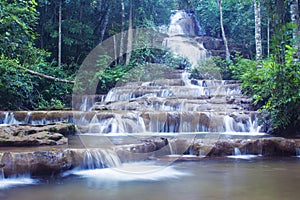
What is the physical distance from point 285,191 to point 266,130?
4278mm

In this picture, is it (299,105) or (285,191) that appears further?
(299,105)

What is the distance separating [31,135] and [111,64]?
11.4 m

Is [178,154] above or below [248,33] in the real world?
below

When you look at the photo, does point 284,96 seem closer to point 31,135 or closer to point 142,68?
point 31,135

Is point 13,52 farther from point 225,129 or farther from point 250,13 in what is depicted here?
point 250,13

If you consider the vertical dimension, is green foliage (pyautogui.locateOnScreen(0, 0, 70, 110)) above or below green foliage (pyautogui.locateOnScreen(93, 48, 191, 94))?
below

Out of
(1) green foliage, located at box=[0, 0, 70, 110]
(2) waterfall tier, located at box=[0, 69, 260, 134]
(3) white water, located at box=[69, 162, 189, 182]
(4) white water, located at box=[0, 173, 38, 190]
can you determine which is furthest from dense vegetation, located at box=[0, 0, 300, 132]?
(3) white water, located at box=[69, 162, 189, 182]

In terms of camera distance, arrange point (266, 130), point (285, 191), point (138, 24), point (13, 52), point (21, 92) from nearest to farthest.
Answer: point (285, 191)
point (13, 52)
point (266, 130)
point (21, 92)
point (138, 24)

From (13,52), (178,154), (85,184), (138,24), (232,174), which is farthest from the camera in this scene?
(138,24)

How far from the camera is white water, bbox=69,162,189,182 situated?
4488 mm

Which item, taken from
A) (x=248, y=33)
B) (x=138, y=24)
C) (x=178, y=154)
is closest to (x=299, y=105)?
(x=178, y=154)

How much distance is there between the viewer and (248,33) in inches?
784

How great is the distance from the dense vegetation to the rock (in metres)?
1.77

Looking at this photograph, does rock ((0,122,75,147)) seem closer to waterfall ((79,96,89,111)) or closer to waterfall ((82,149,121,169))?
waterfall ((82,149,121,169))
